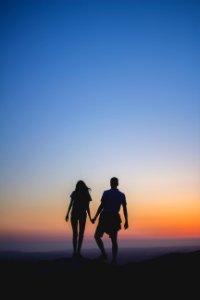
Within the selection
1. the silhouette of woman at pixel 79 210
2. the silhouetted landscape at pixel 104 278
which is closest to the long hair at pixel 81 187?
the silhouette of woman at pixel 79 210

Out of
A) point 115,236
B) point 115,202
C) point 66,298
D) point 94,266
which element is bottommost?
point 66,298

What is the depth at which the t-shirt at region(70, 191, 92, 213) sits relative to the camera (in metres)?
12.9

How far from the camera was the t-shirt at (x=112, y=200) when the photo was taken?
38.0 ft

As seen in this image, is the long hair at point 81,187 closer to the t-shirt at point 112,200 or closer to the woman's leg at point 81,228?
the woman's leg at point 81,228

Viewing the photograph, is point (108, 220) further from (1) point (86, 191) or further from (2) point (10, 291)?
(2) point (10, 291)

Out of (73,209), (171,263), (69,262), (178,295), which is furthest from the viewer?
(73,209)

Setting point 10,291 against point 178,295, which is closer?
point 178,295

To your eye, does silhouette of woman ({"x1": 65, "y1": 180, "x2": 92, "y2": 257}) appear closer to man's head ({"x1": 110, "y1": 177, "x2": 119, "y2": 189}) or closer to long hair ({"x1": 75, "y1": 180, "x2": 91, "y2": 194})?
long hair ({"x1": 75, "y1": 180, "x2": 91, "y2": 194})

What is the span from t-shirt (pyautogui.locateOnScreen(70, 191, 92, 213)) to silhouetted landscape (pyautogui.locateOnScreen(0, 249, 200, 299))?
190cm

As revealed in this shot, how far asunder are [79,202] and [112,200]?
174 centimetres

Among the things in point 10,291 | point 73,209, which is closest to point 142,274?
point 10,291

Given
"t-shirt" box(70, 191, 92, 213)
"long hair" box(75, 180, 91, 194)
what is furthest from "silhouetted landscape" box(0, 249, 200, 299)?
"long hair" box(75, 180, 91, 194)

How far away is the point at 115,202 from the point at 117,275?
2.64 m

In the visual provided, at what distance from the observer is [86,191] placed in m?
13.0
